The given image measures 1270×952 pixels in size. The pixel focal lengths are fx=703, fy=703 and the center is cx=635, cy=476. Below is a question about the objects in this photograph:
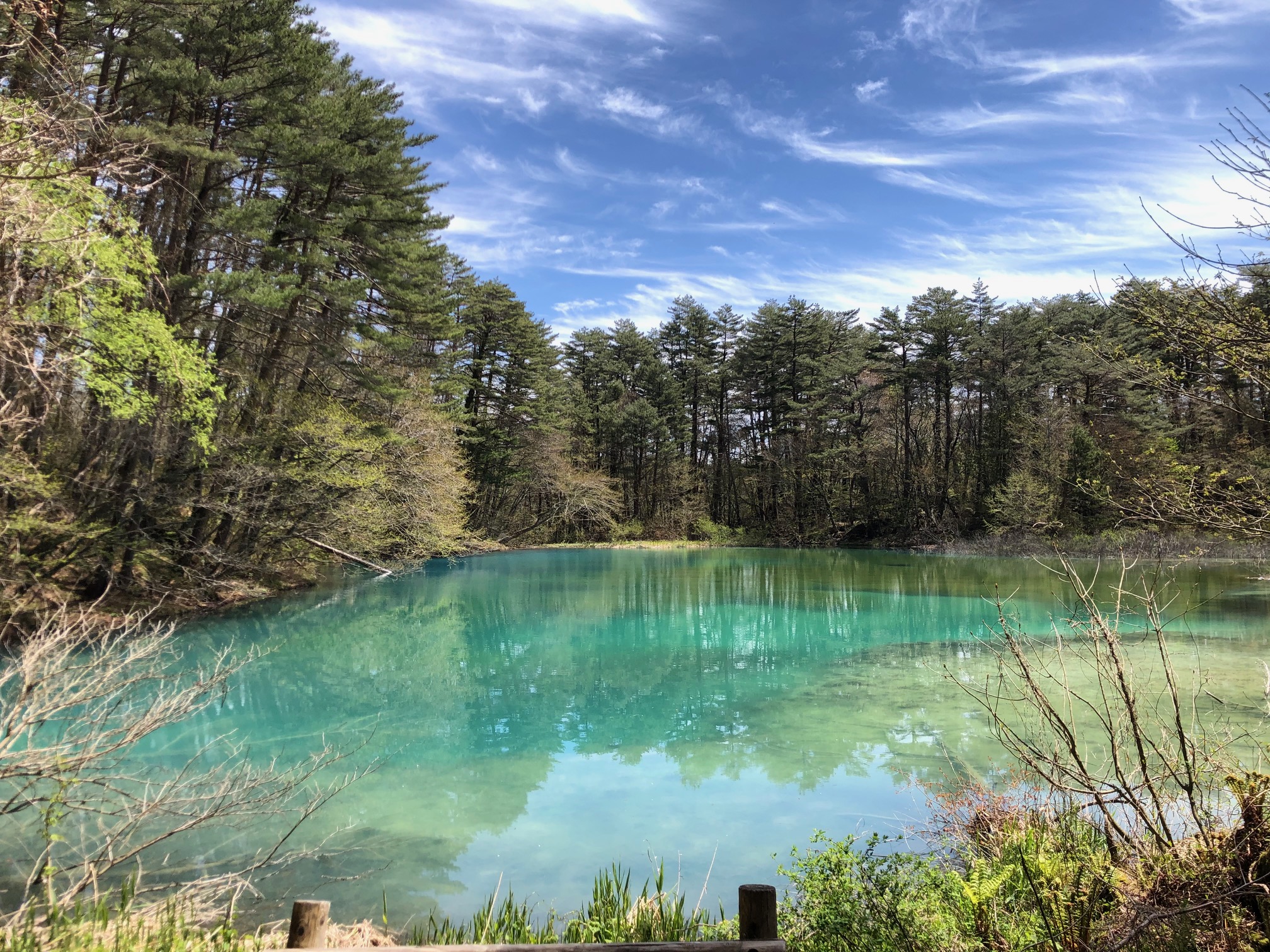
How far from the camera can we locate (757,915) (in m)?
2.42

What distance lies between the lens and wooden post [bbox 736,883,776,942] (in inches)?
94.8

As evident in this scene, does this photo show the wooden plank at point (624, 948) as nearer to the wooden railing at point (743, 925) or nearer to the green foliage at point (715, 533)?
the wooden railing at point (743, 925)

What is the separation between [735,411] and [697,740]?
34.4 m

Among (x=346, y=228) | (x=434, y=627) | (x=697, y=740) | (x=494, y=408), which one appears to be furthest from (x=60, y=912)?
(x=494, y=408)

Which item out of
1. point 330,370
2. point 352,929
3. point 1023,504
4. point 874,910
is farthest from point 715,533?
point 874,910

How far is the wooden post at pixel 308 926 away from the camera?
2.40 metres

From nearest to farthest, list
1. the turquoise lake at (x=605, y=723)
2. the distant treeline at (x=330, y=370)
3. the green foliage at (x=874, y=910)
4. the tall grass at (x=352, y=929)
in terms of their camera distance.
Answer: the tall grass at (x=352, y=929) < the green foliage at (x=874, y=910) < the turquoise lake at (x=605, y=723) < the distant treeline at (x=330, y=370)

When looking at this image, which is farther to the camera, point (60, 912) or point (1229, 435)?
point (1229, 435)

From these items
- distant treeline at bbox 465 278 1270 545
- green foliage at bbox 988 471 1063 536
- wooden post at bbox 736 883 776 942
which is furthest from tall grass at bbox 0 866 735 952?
green foliage at bbox 988 471 1063 536

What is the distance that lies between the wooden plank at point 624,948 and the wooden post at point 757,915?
11cm

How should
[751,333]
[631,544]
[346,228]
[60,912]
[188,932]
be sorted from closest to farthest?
[60,912] < [188,932] < [346,228] < [631,544] < [751,333]

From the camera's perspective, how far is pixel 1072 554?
24.7 m

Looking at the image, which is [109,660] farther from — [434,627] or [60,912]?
[434,627]

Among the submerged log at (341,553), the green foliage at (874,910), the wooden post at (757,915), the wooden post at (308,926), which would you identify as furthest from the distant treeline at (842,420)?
the wooden post at (308,926)
